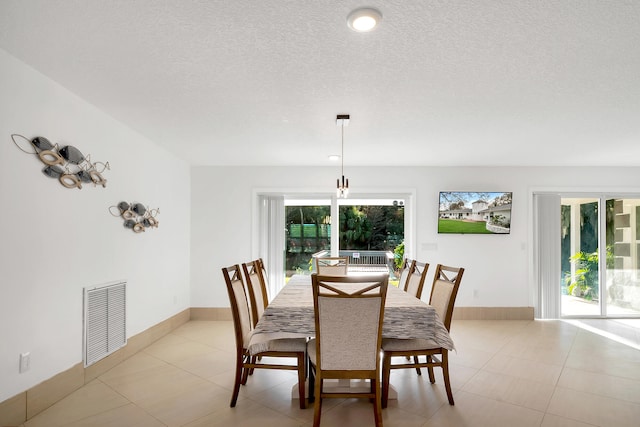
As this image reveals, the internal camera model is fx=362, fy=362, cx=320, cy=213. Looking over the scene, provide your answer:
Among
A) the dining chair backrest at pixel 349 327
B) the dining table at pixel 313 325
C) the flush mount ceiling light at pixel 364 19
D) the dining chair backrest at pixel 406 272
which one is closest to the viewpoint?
the flush mount ceiling light at pixel 364 19

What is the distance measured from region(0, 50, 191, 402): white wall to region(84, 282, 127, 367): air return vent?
0.07 m

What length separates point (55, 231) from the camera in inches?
103

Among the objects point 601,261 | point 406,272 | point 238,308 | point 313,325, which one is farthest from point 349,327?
point 601,261

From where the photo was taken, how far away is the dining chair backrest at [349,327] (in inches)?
86.5

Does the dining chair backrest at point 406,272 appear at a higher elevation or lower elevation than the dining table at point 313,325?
higher

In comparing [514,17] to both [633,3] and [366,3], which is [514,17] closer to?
[633,3]

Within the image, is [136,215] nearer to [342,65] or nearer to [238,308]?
[238,308]

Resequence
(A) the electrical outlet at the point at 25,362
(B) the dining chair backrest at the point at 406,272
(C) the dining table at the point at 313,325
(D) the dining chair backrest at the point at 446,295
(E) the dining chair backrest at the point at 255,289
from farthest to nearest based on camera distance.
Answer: (B) the dining chair backrest at the point at 406,272
(E) the dining chair backrest at the point at 255,289
(D) the dining chair backrest at the point at 446,295
(C) the dining table at the point at 313,325
(A) the electrical outlet at the point at 25,362

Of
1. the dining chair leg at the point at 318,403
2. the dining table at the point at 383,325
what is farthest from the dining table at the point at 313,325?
the dining chair leg at the point at 318,403

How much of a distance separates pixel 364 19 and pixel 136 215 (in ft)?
10.1

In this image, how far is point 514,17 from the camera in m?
1.70

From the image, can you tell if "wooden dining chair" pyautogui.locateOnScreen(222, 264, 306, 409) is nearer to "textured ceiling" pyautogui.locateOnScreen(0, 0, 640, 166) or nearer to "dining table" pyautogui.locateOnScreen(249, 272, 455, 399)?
"dining table" pyautogui.locateOnScreen(249, 272, 455, 399)

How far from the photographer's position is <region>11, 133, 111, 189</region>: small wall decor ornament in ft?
7.98

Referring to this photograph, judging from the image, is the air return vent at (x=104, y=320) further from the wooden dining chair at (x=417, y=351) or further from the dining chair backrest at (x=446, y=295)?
the dining chair backrest at (x=446, y=295)
